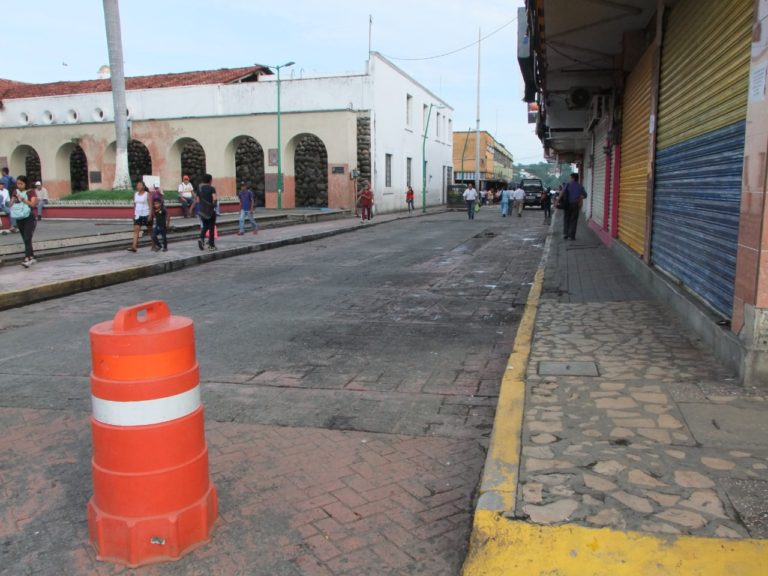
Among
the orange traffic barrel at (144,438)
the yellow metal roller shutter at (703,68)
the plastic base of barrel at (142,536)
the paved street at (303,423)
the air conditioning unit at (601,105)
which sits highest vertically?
the air conditioning unit at (601,105)

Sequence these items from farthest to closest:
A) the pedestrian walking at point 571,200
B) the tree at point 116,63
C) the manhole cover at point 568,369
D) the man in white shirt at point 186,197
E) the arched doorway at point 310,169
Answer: the arched doorway at point 310,169
the man in white shirt at point 186,197
the tree at point 116,63
the pedestrian walking at point 571,200
the manhole cover at point 568,369

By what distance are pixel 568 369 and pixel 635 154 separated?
760 centimetres

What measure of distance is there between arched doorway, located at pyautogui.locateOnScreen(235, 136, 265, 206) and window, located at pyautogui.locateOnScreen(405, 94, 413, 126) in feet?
30.4

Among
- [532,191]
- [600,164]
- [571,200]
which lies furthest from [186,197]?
[532,191]

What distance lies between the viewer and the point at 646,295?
8398 mm

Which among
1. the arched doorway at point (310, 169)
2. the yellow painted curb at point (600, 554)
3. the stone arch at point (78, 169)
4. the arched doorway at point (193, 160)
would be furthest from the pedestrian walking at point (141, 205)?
the stone arch at point (78, 169)

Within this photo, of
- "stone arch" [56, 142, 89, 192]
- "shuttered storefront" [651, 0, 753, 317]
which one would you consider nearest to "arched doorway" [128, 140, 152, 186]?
"stone arch" [56, 142, 89, 192]

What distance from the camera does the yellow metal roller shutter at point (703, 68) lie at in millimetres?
5406

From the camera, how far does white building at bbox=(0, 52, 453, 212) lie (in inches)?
1296

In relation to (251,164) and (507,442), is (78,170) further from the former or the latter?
(507,442)

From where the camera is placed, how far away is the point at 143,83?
124 ft

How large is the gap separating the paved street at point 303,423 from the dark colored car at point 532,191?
1444 inches

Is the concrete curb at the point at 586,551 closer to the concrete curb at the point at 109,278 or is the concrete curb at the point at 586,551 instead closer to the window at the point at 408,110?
the concrete curb at the point at 109,278

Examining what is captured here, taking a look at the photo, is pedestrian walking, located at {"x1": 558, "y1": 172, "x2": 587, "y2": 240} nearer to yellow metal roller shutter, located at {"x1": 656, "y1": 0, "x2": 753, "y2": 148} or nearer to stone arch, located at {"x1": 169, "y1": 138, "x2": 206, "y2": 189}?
yellow metal roller shutter, located at {"x1": 656, "y1": 0, "x2": 753, "y2": 148}
